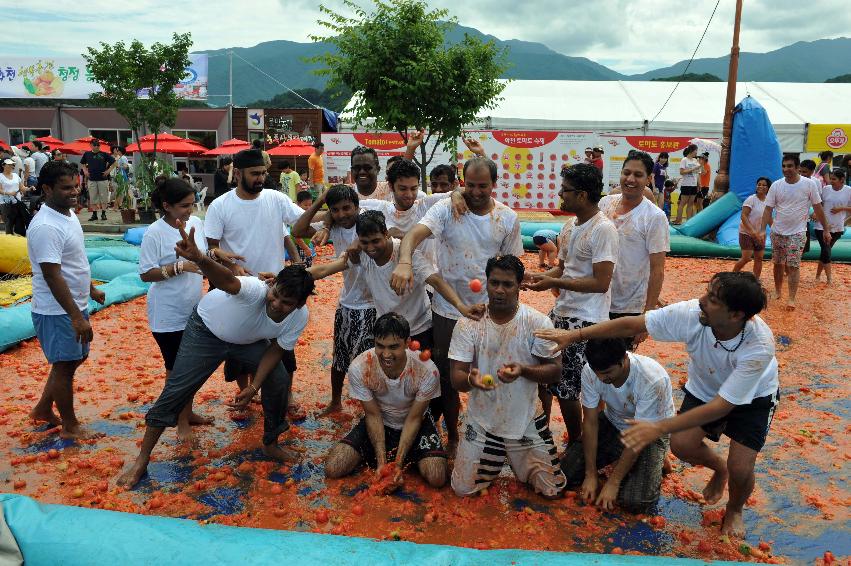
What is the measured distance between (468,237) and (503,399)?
1111 mm

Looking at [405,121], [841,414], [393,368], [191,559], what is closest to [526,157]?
[405,121]

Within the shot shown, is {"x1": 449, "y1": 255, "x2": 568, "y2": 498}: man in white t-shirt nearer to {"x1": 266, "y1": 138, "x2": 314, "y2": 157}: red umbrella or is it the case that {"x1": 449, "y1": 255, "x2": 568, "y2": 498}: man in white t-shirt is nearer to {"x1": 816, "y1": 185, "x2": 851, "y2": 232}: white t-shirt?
{"x1": 816, "y1": 185, "x2": 851, "y2": 232}: white t-shirt

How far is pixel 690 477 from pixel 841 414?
6.64 ft

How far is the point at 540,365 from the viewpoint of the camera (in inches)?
156

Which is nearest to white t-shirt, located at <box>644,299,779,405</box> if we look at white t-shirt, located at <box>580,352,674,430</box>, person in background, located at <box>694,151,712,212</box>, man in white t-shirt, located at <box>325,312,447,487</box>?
white t-shirt, located at <box>580,352,674,430</box>

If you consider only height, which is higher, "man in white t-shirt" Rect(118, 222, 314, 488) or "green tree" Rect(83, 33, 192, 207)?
"green tree" Rect(83, 33, 192, 207)

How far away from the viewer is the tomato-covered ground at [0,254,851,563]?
3670 millimetres

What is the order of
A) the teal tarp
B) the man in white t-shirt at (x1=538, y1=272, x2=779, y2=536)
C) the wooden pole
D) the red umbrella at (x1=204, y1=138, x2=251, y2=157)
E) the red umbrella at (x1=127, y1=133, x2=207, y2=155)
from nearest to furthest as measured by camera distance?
the teal tarp < the man in white t-shirt at (x1=538, y1=272, x2=779, y2=536) < the wooden pole < the red umbrella at (x1=127, y1=133, x2=207, y2=155) < the red umbrella at (x1=204, y1=138, x2=251, y2=157)

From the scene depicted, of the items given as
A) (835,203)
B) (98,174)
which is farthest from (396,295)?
(98,174)

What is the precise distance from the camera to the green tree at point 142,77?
17281mm

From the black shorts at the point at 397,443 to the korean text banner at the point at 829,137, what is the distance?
69.6 ft

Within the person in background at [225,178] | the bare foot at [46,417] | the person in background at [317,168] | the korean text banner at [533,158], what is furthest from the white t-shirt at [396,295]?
the korean text banner at [533,158]

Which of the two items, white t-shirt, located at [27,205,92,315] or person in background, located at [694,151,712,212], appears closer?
white t-shirt, located at [27,205,92,315]

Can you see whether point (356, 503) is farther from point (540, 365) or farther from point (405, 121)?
point (405, 121)
